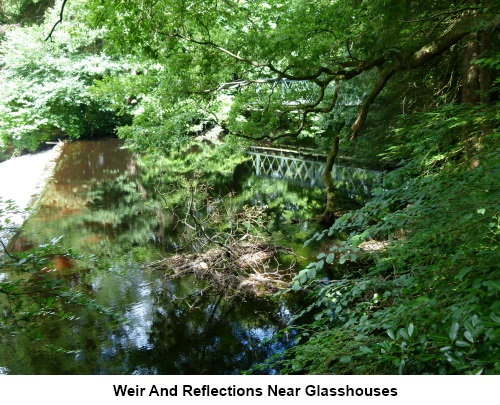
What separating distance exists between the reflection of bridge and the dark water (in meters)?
1.63

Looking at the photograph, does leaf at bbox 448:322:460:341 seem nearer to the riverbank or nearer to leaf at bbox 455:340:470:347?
leaf at bbox 455:340:470:347

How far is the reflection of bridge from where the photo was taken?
1195cm

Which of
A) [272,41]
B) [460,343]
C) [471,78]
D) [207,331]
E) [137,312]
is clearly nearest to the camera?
[460,343]

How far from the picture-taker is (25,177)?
1420 centimetres

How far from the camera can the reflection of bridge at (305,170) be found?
11.9 meters

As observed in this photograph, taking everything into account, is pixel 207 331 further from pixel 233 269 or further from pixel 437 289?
pixel 437 289

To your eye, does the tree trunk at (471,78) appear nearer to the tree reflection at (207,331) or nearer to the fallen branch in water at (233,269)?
the fallen branch in water at (233,269)

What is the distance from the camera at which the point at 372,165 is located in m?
11.1

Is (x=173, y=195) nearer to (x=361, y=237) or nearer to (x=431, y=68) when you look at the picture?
(x=431, y=68)

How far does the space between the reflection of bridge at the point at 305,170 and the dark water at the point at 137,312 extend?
1626 mm

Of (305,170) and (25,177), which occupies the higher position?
(305,170)

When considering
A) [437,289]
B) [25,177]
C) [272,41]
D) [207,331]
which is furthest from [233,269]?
[25,177]

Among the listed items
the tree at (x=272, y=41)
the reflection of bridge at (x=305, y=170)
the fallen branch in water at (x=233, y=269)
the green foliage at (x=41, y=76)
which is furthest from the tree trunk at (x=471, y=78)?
the green foliage at (x=41, y=76)

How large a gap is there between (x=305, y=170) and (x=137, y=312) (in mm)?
9457
